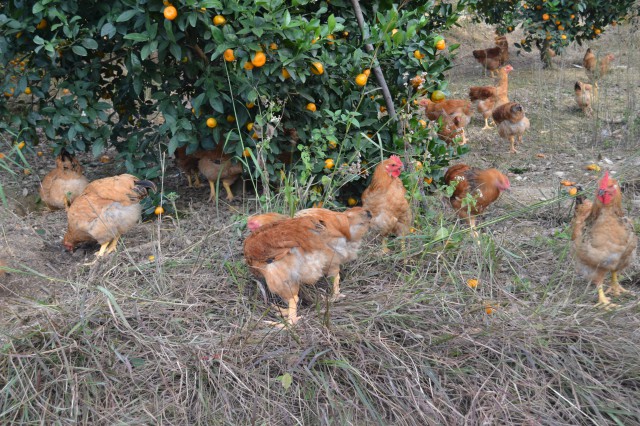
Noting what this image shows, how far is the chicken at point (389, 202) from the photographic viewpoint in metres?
4.12

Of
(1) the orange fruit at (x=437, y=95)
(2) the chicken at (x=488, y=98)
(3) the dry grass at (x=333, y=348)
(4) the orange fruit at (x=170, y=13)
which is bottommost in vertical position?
(2) the chicken at (x=488, y=98)

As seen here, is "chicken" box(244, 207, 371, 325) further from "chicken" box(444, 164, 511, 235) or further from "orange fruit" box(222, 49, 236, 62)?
"chicken" box(444, 164, 511, 235)

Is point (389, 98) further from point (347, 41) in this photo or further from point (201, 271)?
point (201, 271)

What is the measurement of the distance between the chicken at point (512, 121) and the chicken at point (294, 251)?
4.39 meters

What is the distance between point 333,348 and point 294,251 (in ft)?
2.00

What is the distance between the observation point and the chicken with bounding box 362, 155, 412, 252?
13.5 ft

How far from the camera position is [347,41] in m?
4.89

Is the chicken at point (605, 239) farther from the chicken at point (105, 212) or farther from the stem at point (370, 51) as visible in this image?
the chicken at point (105, 212)

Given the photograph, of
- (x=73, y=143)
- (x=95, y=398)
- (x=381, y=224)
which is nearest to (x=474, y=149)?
(x=381, y=224)

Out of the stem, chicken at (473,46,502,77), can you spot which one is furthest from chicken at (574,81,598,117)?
the stem

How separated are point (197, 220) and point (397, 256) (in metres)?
1.72

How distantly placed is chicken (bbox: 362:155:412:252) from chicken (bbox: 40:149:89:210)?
267 centimetres

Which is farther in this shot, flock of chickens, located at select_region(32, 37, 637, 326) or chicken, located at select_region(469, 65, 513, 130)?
chicken, located at select_region(469, 65, 513, 130)

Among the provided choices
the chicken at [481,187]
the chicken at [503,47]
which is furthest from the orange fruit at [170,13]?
the chicken at [503,47]
